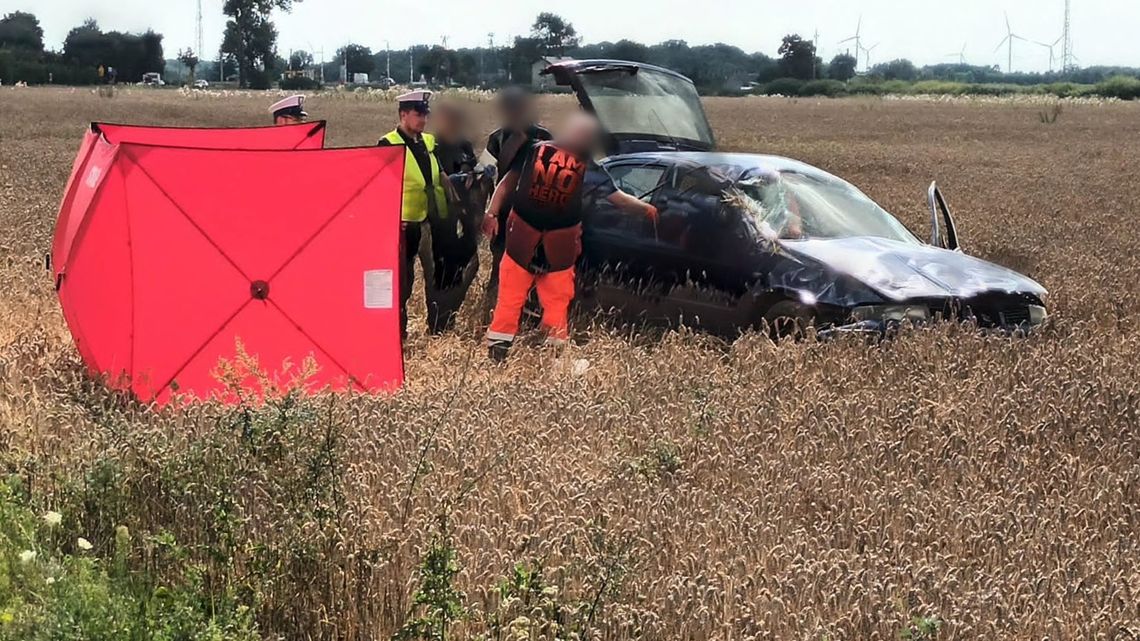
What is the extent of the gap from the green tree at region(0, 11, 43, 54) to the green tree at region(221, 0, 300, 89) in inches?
568

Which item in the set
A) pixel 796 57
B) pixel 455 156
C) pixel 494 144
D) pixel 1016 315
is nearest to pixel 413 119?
pixel 494 144

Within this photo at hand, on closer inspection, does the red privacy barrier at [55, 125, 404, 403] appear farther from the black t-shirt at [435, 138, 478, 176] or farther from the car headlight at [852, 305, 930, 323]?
the car headlight at [852, 305, 930, 323]

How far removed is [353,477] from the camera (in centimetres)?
470

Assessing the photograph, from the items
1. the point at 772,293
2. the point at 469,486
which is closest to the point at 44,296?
the point at 772,293

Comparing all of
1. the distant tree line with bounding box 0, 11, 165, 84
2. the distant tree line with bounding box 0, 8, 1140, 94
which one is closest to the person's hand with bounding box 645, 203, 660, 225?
the distant tree line with bounding box 0, 8, 1140, 94

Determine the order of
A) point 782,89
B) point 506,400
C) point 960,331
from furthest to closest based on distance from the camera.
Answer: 1. point 782,89
2. point 960,331
3. point 506,400

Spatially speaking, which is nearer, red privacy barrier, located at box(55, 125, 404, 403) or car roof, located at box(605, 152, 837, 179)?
red privacy barrier, located at box(55, 125, 404, 403)

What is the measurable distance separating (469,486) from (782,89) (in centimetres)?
8716

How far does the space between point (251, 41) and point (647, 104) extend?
89.1 m

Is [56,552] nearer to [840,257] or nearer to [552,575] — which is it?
[552,575]

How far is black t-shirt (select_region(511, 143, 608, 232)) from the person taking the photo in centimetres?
773

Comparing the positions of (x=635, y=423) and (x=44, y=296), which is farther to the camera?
(x=44, y=296)

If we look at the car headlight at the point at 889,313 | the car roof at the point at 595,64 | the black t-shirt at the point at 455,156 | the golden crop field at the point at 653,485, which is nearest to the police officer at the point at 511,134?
the black t-shirt at the point at 455,156

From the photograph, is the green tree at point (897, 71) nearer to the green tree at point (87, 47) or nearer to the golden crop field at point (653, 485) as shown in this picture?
the green tree at point (87, 47)
